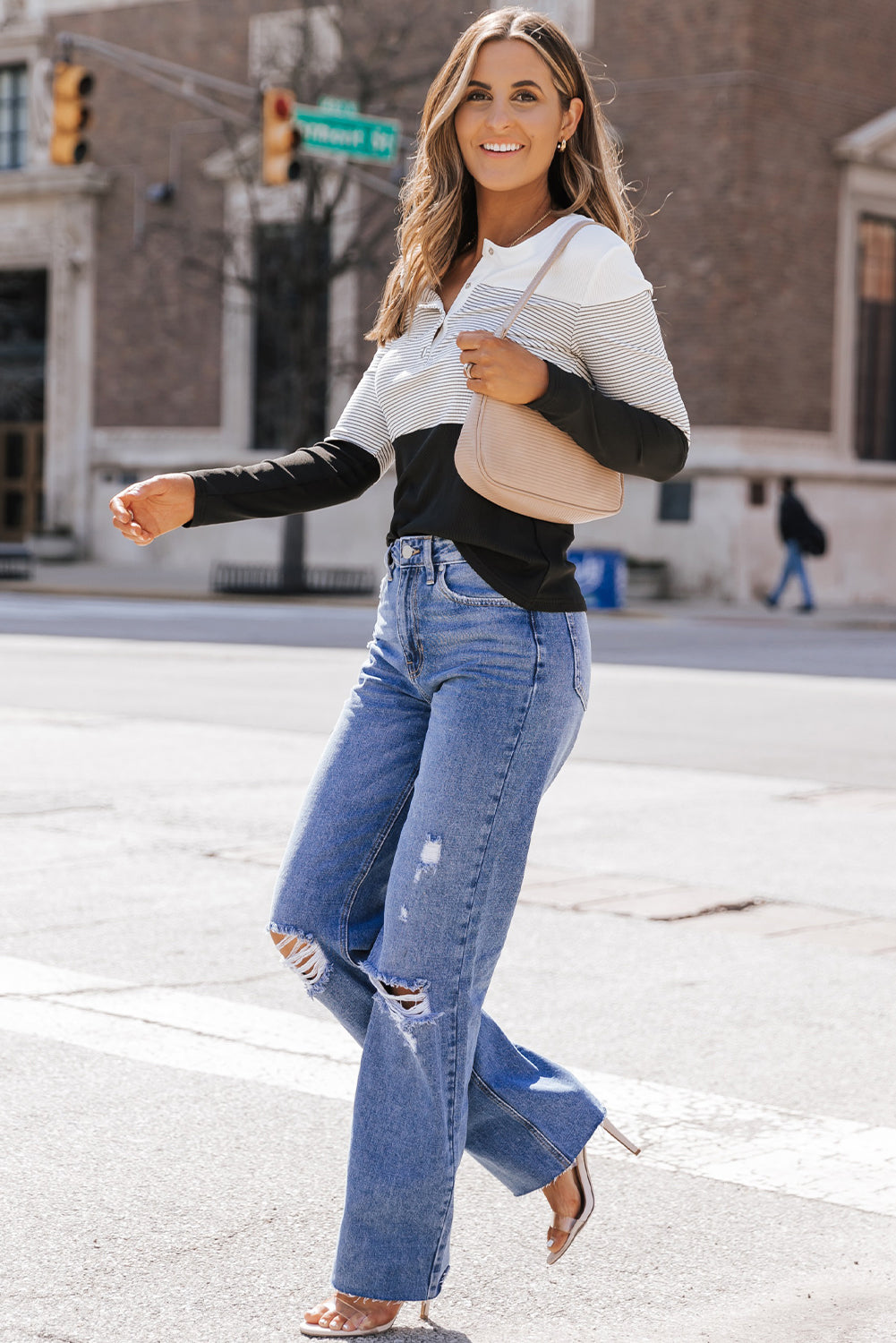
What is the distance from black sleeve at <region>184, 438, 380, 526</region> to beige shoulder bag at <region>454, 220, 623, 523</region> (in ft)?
1.25

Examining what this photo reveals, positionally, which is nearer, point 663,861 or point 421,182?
point 421,182

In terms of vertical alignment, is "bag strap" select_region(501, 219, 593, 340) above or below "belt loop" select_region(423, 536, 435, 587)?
above

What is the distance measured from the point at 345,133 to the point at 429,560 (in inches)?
837

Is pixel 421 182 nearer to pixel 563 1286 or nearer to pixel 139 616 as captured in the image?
pixel 563 1286

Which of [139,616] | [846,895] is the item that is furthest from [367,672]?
[139,616]

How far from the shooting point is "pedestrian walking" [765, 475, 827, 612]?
93.9 ft

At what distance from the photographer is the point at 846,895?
288 inches

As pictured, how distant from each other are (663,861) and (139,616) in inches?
676

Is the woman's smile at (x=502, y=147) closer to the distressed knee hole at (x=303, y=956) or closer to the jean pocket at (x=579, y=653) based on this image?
the jean pocket at (x=579, y=653)

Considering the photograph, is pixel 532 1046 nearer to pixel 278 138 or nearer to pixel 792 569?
pixel 278 138

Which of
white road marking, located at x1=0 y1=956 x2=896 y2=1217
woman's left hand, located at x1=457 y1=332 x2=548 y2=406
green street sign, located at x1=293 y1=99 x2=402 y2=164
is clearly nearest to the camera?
woman's left hand, located at x1=457 y1=332 x2=548 y2=406

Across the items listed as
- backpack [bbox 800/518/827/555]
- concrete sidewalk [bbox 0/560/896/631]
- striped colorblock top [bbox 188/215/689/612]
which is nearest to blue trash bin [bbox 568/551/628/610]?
concrete sidewalk [bbox 0/560/896/631]

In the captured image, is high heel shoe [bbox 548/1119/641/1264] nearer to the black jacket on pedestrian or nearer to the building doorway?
the black jacket on pedestrian

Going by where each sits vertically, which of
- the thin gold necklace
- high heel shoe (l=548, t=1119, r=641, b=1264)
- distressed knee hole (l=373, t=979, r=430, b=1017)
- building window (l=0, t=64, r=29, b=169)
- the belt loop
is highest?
building window (l=0, t=64, r=29, b=169)
